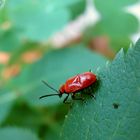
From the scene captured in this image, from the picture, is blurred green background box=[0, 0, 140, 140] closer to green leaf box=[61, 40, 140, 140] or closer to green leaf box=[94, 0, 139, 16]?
green leaf box=[94, 0, 139, 16]

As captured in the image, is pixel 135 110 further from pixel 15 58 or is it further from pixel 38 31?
pixel 15 58

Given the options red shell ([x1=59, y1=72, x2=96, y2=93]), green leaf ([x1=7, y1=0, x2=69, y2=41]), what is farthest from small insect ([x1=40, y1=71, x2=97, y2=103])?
green leaf ([x1=7, y1=0, x2=69, y2=41])

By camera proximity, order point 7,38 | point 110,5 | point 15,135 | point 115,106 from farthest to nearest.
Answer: point 110,5 → point 7,38 → point 15,135 → point 115,106

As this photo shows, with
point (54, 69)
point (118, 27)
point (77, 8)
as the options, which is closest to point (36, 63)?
point (54, 69)

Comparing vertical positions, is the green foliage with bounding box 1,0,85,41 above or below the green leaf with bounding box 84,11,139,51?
above

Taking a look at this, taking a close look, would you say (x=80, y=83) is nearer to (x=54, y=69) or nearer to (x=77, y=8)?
(x=54, y=69)

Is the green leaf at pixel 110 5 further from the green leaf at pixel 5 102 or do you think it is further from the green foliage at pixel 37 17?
the green leaf at pixel 5 102
